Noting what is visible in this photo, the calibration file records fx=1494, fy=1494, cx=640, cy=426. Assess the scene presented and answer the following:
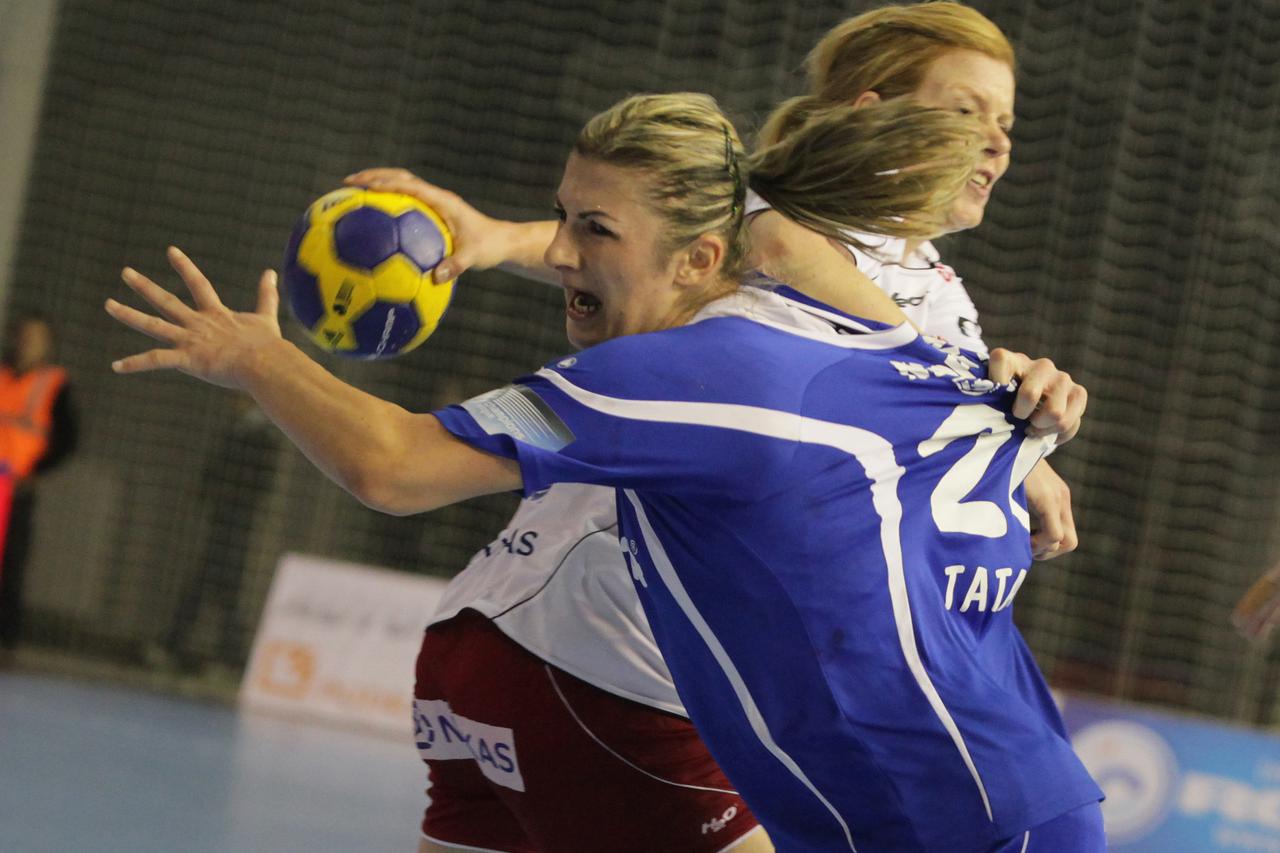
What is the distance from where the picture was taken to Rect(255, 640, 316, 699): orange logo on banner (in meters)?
6.84

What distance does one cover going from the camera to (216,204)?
959cm

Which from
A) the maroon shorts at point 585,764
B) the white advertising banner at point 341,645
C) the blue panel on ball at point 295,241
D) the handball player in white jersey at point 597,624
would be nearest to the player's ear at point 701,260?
the handball player in white jersey at point 597,624

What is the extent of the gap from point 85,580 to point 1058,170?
633cm

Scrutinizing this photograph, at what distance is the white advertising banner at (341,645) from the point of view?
6.69 meters

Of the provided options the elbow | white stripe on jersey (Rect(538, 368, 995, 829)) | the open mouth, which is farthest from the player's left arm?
the open mouth

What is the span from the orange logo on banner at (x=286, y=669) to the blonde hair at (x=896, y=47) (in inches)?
→ 204

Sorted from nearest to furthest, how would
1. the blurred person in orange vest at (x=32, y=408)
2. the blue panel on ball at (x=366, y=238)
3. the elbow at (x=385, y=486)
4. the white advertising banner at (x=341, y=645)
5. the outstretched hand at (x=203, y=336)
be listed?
the elbow at (x=385, y=486) → the outstretched hand at (x=203, y=336) → the blue panel on ball at (x=366, y=238) → the white advertising banner at (x=341, y=645) → the blurred person in orange vest at (x=32, y=408)

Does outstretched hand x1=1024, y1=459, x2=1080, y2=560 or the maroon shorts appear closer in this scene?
outstretched hand x1=1024, y1=459, x2=1080, y2=560

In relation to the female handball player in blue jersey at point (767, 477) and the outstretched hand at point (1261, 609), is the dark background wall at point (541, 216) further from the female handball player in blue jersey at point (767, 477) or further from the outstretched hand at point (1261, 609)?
the female handball player in blue jersey at point (767, 477)

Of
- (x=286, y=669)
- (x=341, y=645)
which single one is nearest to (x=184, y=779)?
(x=341, y=645)

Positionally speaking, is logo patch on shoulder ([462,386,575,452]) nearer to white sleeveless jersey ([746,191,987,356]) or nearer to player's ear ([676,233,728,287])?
player's ear ([676,233,728,287])

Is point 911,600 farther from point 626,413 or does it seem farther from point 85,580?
point 85,580

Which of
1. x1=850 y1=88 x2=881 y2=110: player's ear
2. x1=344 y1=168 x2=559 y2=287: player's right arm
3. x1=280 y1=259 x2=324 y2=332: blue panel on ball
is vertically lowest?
x1=280 y1=259 x2=324 y2=332: blue panel on ball

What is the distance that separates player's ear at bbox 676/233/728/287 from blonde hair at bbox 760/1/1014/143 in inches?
17.8
